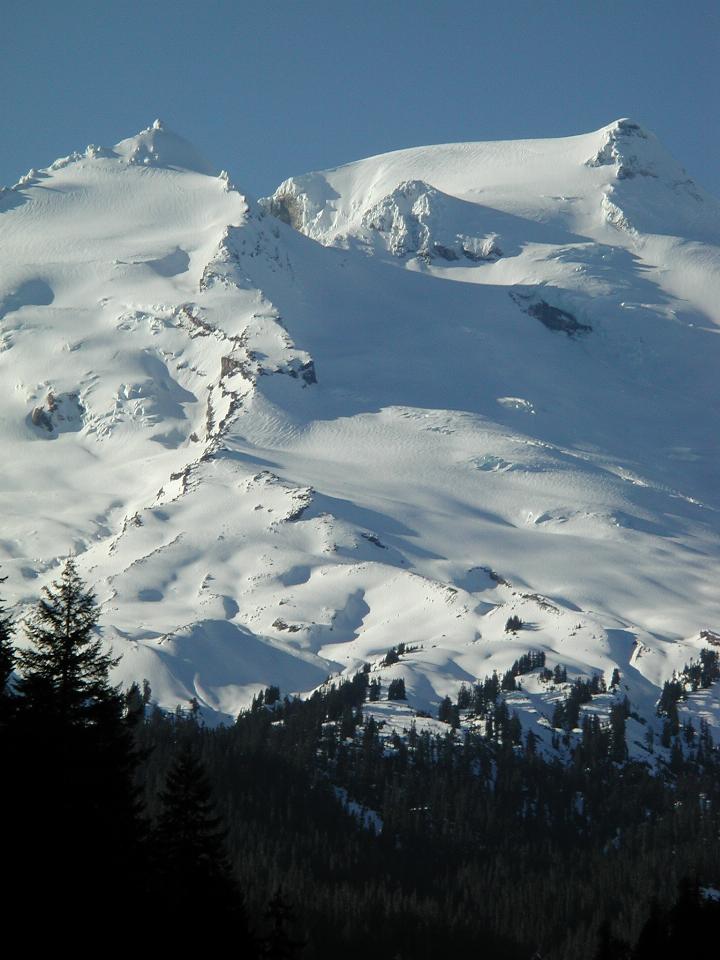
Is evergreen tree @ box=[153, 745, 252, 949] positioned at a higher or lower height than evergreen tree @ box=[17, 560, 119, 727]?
lower

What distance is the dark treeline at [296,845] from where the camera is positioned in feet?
122

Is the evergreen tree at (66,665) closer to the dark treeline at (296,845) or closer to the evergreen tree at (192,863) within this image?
the dark treeline at (296,845)

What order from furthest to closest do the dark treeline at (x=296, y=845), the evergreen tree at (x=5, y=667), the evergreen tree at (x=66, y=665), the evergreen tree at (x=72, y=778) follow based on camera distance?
the evergreen tree at (x=66, y=665) → the evergreen tree at (x=5, y=667) → the dark treeline at (x=296, y=845) → the evergreen tree at (x=72, y=778)

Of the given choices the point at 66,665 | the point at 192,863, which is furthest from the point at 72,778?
the point at 192,863

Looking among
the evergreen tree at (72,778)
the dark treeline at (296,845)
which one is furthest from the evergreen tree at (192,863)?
the evergreen tree at (72,778)

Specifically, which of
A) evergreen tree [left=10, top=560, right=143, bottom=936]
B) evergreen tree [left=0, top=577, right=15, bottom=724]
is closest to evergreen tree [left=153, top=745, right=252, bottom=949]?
evergreen tree [left=10, top=560, right=143, bottom=936]

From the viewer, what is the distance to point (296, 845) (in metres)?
168

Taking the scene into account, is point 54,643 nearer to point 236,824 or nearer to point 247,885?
point 247,885

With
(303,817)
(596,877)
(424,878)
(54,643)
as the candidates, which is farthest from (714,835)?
(54,643)

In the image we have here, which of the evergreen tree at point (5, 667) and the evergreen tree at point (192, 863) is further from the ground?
the evergreen tree at point (5, 667)

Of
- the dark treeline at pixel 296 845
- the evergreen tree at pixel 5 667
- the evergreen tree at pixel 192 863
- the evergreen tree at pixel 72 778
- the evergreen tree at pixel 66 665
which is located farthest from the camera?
the evergreen tree at pixel 192 863

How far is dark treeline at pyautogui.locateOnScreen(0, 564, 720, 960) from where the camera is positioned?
37312 millimetres

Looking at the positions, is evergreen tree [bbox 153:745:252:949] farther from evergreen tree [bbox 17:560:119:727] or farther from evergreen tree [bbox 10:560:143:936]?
evergreen tree [bbox 17:560:119:727]

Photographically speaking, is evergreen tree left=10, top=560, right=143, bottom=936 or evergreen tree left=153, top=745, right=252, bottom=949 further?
evergreen tree left=153, top=745, right=252, bottom=949
